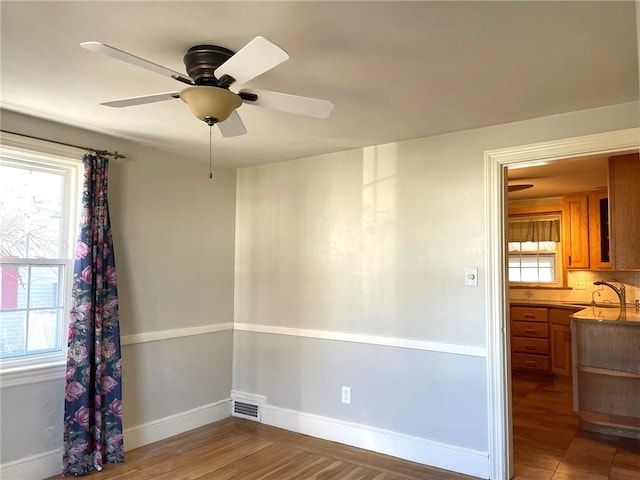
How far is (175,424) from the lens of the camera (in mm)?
3816

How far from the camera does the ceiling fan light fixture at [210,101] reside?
189 centimetres

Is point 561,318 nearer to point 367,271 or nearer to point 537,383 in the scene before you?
point 537,383

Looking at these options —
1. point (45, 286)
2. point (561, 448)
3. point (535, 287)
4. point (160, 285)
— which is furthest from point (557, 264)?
point (45, 286)

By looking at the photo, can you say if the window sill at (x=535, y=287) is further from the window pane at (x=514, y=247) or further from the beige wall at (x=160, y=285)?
the beige wall at (x=160, y=285)

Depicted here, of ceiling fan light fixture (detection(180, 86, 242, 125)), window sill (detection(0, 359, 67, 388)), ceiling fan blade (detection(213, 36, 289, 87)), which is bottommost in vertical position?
window sill (detection(0, 359, 67, 388))

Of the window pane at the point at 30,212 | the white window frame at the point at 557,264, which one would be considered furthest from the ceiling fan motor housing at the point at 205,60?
the white window frame at the point at 557,264

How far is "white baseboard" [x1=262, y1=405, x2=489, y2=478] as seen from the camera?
3111mm

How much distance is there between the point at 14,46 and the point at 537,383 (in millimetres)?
5911

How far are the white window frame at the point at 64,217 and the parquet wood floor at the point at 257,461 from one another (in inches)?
27.6

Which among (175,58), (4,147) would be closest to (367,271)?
(175,58)

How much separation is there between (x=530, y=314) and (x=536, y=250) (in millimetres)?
978

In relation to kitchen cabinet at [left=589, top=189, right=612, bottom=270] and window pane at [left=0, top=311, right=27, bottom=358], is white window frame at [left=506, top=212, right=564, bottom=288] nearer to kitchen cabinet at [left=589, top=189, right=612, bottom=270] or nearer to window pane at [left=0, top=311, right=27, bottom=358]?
kitchen cabinet at [left=589, top=189, right=612, bottom=270]

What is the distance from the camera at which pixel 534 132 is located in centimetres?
300

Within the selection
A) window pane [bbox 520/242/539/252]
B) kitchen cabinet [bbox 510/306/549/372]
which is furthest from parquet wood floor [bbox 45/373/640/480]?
window pane [bbox 520/242/539/252]
